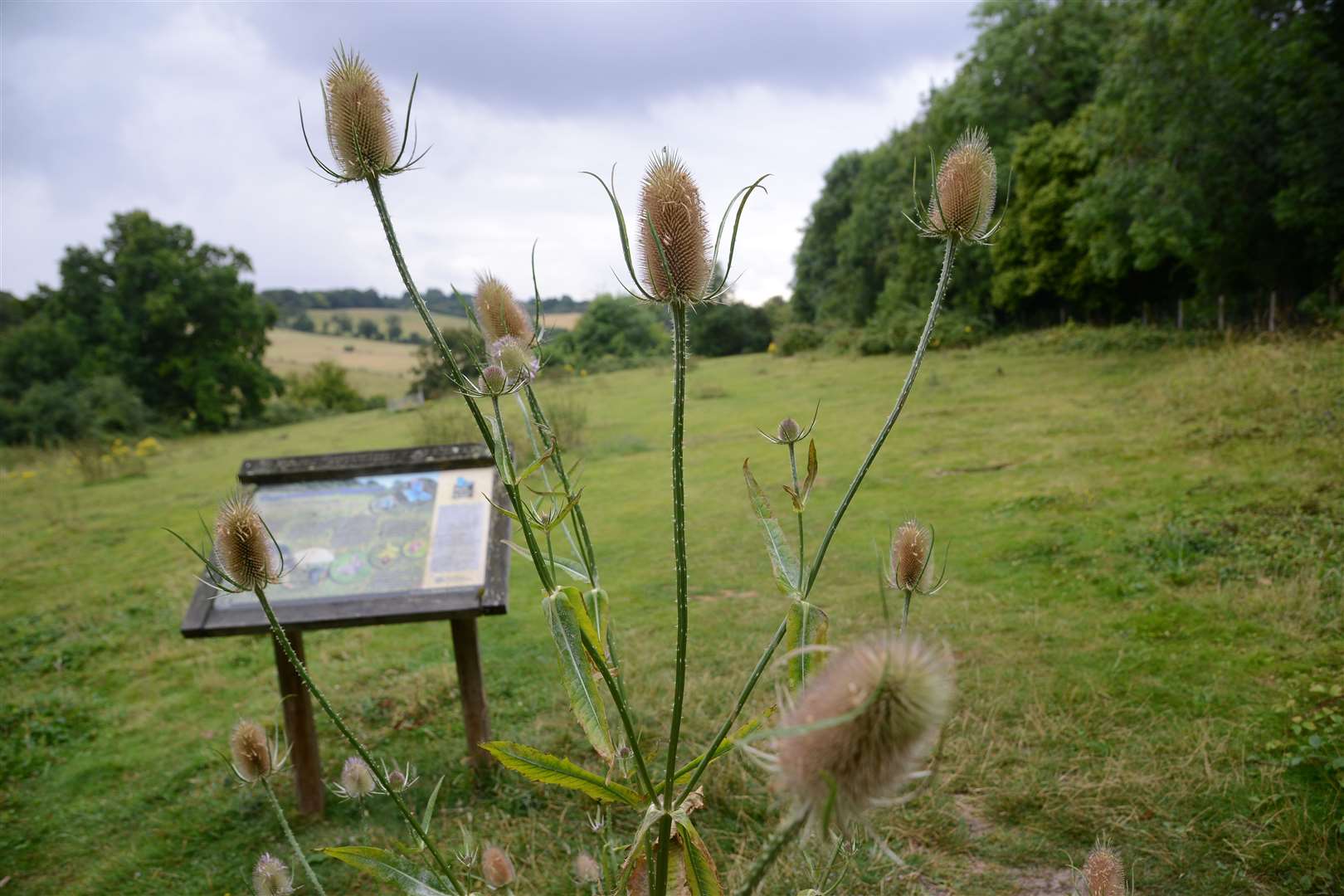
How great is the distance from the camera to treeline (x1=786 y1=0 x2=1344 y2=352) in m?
10.9

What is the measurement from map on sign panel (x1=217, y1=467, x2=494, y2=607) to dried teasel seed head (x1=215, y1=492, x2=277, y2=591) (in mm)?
1683

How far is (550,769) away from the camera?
4.48 ft

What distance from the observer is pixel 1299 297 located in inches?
512

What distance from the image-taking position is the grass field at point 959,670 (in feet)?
9.04

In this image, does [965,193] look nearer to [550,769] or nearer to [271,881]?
[550,769]

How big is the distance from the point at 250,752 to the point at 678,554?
1.20 metres

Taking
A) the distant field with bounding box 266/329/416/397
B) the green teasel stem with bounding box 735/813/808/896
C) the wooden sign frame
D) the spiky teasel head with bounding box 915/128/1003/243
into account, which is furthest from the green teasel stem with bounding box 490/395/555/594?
the distant field with bounding box 266/329/416/397

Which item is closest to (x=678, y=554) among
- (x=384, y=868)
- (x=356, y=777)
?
(x=384, y=868)

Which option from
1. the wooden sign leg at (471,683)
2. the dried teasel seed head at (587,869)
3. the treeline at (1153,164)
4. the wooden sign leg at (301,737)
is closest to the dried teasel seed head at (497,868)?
the dried teasel seed head at (587,869)

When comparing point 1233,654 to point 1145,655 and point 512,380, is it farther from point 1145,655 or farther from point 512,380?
point 512,380

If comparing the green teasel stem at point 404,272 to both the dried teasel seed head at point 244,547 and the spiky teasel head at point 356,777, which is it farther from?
the spiky teasel head at point 356,777

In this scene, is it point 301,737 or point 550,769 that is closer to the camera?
point 550,769

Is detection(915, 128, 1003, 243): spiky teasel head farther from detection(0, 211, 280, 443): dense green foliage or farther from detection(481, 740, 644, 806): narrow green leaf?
detection(0, 211, 280, 443): dense green foliage

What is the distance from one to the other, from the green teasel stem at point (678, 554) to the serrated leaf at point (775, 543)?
9.8 inches
